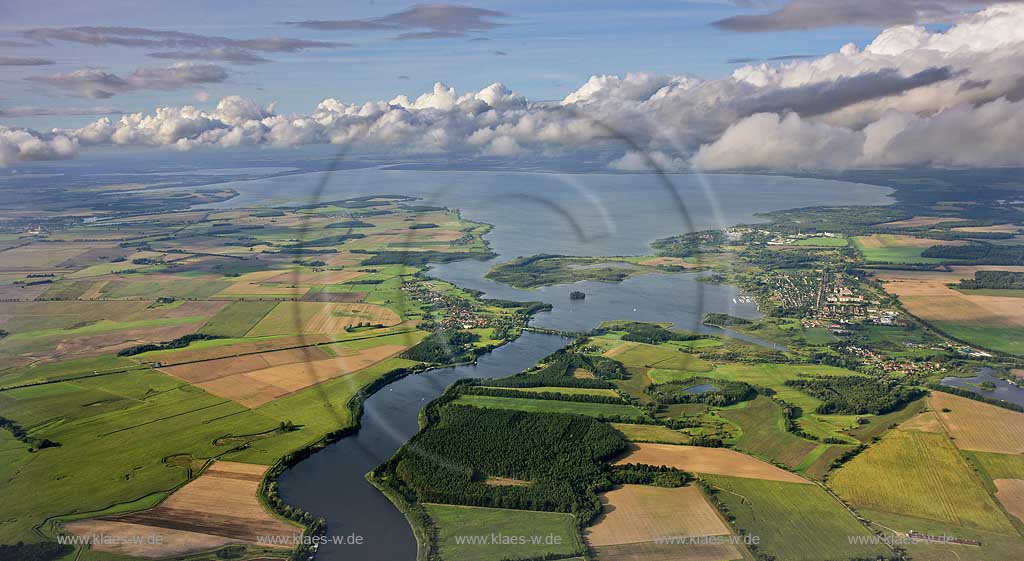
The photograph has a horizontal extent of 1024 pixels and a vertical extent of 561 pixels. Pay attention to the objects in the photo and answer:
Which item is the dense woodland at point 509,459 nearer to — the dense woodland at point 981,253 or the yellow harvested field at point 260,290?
the yellow harvested field at point 260,290

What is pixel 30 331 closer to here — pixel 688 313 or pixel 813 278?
pixel 688 313

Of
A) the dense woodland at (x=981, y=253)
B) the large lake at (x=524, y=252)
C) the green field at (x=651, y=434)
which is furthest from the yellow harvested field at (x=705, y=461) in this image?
the dense woodland at (x=981, y=253)

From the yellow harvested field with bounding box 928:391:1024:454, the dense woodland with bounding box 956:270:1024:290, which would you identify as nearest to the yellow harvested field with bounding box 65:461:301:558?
the yellow harvested field with bounding box 928:391:1024:454

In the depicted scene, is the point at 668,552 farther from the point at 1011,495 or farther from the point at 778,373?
the point at 778,373

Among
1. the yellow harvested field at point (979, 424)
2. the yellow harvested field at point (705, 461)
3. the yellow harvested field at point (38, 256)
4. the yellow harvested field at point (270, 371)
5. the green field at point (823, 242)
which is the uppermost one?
the green field at point (823, 242)

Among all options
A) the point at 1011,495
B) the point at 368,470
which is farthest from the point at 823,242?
the point at 368,470
